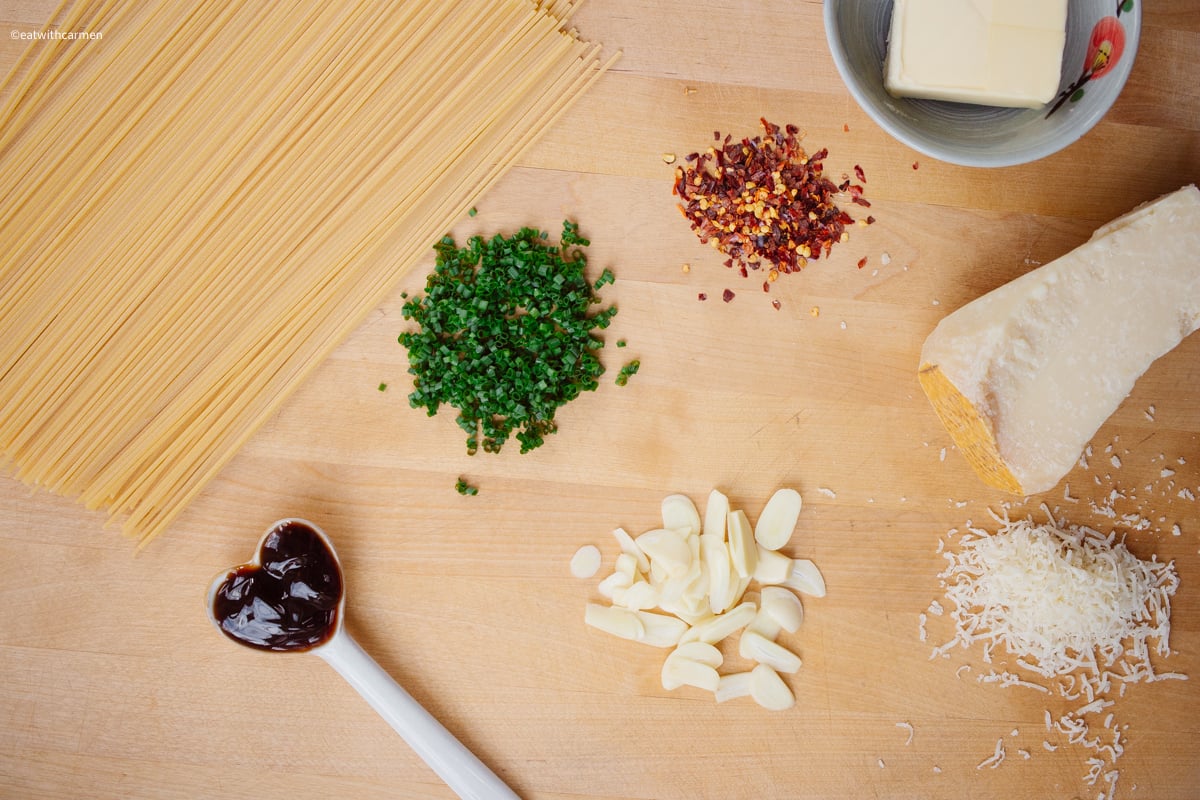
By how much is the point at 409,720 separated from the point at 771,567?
2.69 ft

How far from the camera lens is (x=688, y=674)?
1.62 m

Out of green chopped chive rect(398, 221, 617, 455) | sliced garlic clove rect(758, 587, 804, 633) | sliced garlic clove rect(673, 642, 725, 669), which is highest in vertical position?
green chopped chive rect(398, 221, 617, 455)

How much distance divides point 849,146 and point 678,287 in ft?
1.57

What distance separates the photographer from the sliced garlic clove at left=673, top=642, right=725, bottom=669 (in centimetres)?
162

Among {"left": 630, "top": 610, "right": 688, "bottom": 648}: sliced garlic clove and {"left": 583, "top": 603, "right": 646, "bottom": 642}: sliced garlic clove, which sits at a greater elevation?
{"left": 583, "top": 603, "right": 646, "bottom": 642}: sliced garlic clove

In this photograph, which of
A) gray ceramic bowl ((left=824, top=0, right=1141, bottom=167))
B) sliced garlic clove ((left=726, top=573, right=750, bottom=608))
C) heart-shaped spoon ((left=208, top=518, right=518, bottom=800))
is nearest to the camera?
gray ceramic bowl ((left=824, top=0, right=1141, bottom=167))

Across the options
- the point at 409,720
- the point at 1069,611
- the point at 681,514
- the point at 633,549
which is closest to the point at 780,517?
the point at 681,514

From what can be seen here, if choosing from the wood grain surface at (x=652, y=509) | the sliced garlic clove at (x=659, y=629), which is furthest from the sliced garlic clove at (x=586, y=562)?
the sliced garlic clove at (x=659, y=629)

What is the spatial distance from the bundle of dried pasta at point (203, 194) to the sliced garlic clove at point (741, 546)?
0.88 m

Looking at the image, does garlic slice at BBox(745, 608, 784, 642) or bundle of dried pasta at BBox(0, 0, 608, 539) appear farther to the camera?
garlic slice at BBox(745, 608, 784, 642)

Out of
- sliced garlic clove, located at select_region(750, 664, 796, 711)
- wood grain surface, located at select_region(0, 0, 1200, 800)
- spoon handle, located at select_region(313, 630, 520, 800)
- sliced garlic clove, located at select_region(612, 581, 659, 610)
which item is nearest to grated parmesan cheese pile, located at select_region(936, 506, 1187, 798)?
wood grain surface, located at select_region(0, 0, 1200, 800)

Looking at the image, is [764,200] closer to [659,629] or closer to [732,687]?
[659,629]

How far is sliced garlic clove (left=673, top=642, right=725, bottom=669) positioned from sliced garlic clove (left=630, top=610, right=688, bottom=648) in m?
0.03

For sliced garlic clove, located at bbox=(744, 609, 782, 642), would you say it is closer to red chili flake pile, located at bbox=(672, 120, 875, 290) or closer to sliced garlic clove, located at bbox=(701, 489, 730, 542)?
sliced garlic clove, located at bbox=(701, 489, 730, 542)
